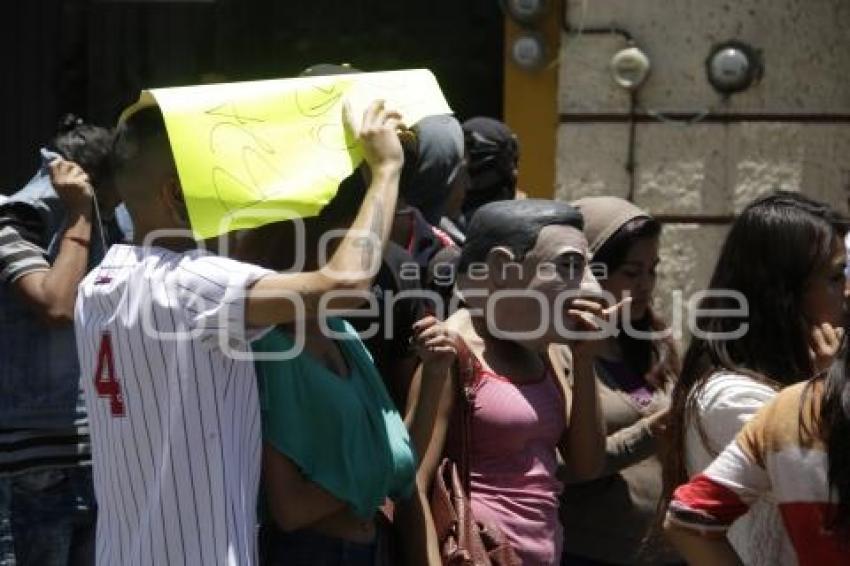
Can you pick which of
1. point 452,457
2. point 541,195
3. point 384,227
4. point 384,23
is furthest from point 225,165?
point 384,23

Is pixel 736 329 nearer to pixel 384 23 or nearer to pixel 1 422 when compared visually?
pixel 1 422

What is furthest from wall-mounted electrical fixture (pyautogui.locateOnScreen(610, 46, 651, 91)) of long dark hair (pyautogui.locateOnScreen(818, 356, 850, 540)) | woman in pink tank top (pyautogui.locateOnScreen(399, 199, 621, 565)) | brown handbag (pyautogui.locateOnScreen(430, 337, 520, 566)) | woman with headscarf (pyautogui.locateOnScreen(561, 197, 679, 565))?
long dark hair (pyautogui.locateOnScreen(818, 356, 850, 540))

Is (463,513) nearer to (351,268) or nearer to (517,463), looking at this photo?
(517,463)

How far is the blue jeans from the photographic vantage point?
14.4 feet

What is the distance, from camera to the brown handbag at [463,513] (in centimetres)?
357

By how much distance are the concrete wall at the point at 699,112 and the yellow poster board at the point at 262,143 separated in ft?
12.0

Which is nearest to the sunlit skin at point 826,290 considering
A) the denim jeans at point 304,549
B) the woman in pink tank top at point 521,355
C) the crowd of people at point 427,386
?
the crowd of people at point 427,386

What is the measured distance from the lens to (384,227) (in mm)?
2994

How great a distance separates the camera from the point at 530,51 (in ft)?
22.5

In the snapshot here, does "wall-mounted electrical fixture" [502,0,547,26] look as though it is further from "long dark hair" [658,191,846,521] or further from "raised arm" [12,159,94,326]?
Result: "long dark hair" [658,191,846,521]

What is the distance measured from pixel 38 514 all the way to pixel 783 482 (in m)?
2.28

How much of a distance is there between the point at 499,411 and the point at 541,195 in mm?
3292

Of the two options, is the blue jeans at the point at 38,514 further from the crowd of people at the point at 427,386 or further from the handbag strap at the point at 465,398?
the handbag strap at the point at 465,398

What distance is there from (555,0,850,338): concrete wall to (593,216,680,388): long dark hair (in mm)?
2241
